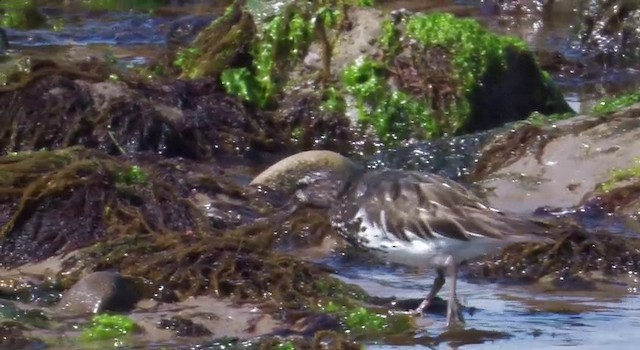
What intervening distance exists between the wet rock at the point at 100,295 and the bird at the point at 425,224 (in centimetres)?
104

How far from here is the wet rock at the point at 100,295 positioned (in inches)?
252

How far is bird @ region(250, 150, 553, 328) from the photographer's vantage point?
6527 millimetres

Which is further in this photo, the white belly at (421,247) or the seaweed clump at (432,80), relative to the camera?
the seaweed clump at (432,80)

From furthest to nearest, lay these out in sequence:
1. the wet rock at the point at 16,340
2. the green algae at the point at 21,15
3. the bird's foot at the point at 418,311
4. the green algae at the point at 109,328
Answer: the green algae at the point at 21,15 → the bird's foot at the point at 418,311 → the green algae at the point at 109,328 → the wet rock at the point at 16,340

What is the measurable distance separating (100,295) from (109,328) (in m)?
0.41

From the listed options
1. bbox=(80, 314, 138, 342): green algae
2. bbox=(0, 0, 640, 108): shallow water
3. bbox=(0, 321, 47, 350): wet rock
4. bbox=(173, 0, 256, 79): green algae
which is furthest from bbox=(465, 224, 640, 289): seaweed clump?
bbox=(0, 0, 640, 108): shallow water

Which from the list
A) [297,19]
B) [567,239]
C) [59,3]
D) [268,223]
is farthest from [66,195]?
[59,3]

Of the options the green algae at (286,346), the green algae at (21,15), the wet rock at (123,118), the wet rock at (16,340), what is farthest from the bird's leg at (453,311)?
the green algae at (21,15)

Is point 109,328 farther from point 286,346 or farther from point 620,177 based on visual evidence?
point 620,177

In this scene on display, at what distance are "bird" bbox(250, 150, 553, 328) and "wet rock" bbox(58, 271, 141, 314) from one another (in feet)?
3.40

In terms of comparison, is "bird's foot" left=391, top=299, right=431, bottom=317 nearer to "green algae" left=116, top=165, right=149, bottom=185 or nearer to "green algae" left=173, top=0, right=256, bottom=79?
"green algae" left=116, top=165, right=149, bottom=185

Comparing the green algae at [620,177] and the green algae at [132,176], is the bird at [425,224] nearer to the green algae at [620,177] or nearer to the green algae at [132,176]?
the green algae at [132,176]

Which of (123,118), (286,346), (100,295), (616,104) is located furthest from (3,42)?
(286,346)

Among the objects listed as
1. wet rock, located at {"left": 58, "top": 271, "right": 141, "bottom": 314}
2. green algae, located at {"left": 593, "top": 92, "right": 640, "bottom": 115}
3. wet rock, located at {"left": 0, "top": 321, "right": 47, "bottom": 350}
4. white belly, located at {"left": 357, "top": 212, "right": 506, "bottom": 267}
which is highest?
green algae, located at {"left": 593, "top": 92, "right": 640, "bottom": 115}
